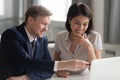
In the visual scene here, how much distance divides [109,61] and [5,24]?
8.26ft

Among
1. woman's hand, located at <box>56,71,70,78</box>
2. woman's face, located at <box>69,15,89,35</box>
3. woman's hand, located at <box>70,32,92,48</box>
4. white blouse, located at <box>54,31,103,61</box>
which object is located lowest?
woman's hand, located at <box>56,71,70,78</box>

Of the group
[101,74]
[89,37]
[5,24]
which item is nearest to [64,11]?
[5,24]

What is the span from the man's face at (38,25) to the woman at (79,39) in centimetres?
31

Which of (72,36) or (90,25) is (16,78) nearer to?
(72,36)

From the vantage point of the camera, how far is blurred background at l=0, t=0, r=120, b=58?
2771 millimetres

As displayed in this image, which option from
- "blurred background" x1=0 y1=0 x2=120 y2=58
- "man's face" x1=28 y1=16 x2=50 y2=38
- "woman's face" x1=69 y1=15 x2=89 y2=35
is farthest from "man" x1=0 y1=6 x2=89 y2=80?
"blurred background" x1=0 y1=0 x2=120 y2=58

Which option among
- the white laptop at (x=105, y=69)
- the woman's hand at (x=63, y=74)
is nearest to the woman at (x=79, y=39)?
the woman's hand at (x=63, y=74)

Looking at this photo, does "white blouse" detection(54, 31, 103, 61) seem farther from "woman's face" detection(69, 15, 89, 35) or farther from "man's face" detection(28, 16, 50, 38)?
"man's face" detection(28, 16, 50, 38)

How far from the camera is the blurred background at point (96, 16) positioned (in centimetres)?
277

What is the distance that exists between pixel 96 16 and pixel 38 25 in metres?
1.60

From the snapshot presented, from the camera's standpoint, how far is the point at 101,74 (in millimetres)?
1145

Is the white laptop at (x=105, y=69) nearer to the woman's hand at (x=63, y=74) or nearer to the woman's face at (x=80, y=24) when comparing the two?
the woman's hand at (x=63, y=74)

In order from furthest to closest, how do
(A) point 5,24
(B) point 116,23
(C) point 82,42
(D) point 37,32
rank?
(A) point 5,24
(B) point 116,23
(C) point 82,42
(D) point 37,32

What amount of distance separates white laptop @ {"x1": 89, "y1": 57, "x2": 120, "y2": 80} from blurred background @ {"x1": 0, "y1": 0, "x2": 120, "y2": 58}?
5.24 feet
